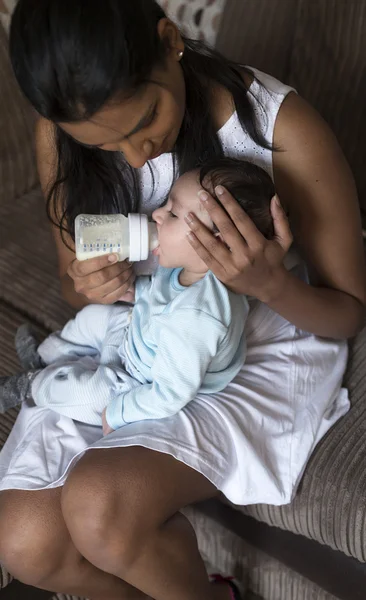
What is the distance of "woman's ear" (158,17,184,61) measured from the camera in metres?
0.84

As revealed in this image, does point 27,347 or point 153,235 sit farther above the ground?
point 153,235

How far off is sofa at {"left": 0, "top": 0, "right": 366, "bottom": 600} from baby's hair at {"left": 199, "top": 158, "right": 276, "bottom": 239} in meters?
0.43

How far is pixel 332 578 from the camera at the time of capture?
3.71 ft

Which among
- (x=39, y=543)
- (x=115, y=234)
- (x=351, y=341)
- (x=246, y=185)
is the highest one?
(x=246, y=185)

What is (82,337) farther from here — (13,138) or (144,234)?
(13,138)

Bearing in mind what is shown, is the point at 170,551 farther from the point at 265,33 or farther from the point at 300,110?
the point at 265,33

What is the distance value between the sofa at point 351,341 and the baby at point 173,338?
0.23 m

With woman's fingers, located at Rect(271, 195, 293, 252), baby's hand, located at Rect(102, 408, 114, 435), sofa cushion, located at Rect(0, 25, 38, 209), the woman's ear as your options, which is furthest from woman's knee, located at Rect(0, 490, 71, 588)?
sofa cushion, located at Rect(0, 25, 38, 209)

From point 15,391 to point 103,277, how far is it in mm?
316

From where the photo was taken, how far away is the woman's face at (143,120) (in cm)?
80

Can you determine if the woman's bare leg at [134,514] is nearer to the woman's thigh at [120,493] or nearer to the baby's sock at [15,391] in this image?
the woman's thigh at [120,493]

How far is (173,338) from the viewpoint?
0.93m

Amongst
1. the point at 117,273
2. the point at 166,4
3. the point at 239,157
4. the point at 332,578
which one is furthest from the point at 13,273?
the point at 332,578

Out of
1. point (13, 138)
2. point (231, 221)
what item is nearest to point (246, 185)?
point (231, 221)
